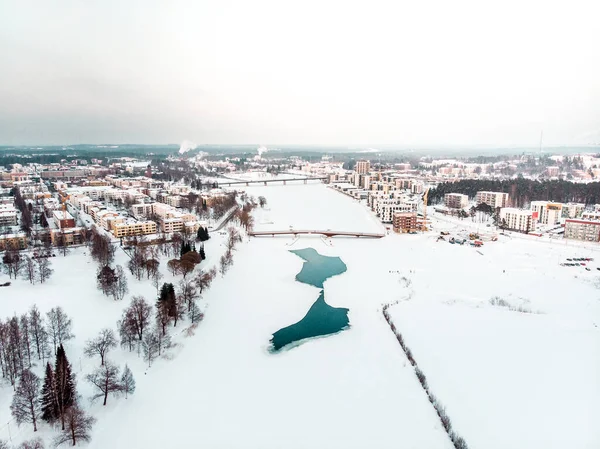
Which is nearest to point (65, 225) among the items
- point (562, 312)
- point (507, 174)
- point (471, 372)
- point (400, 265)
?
point (400, 265)

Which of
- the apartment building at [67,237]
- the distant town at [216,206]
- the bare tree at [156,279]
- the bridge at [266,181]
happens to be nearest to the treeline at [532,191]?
the distant town at [216,206]

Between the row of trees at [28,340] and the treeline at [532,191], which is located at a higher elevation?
the treeline at [532,191]

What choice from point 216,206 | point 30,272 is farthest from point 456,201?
point 30,272

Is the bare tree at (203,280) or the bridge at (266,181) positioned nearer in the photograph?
the bare tree at (203,280)

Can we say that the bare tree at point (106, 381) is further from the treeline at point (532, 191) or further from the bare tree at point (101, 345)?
the treeline at point (532, 191)

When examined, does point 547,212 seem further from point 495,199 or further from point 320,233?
point 320,233

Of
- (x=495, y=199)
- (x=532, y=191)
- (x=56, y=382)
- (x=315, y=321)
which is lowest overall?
(x=315, y=321)

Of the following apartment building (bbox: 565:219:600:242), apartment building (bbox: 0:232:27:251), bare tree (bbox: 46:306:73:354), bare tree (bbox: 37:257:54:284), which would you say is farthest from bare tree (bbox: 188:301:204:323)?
apartment building (bbox: 565:219:600:242)
